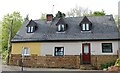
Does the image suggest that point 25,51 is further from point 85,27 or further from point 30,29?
point 85,27

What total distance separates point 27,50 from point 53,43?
3.02m

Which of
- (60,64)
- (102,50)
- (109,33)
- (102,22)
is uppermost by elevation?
(102,22)

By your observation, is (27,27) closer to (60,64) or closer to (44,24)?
(44,24)

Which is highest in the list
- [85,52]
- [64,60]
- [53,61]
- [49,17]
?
[49,17]

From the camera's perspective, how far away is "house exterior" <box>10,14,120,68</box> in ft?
63.2

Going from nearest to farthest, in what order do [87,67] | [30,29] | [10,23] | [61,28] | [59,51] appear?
[87,67] < [59,51] < [61,28] < [30,29] < [10,23]

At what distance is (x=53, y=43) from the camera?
69.8 ft

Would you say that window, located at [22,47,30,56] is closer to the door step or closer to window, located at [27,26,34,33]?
window, located at [27,26,34,33]

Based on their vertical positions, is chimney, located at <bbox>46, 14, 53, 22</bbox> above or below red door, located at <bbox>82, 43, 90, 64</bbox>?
above

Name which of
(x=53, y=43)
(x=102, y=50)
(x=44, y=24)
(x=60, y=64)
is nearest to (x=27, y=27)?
(x=44, y=24)

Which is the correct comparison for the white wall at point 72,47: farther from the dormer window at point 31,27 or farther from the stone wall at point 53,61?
the dormer window at point 31,27

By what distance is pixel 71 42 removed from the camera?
20781 mm

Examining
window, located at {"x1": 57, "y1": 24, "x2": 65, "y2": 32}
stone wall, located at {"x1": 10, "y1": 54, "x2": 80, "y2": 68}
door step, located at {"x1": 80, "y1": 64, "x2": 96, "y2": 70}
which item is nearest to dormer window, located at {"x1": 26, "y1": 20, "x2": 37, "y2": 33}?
window, located at {"x1": 57, "y1": 24, "x2": 65, "y2": 32}

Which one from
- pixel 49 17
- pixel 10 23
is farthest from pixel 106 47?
pixel 10 23
